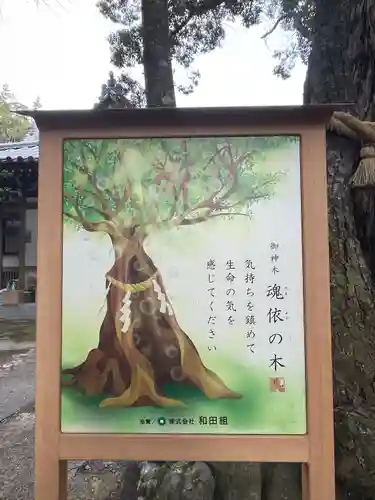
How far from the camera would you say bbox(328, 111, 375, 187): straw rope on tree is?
1.85 m

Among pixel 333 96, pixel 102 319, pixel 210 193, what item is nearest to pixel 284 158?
pixel 210 193

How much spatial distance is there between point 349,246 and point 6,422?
3374 millimetres

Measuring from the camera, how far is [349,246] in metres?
2.34

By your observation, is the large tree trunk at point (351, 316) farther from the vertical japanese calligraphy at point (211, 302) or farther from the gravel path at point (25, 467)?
the gravel path at point (25, 467)

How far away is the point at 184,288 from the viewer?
5.02 feet

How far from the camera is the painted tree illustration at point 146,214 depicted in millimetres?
1514

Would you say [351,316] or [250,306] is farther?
[351,316]

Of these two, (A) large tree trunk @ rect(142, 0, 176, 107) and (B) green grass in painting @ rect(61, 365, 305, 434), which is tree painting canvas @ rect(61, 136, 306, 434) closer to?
(B) green grass in painting @ rect(61, 365, 305, 434)

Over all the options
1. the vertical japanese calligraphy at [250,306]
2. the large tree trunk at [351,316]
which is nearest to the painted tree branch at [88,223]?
the vertical japanese calligraphy at [250,306]

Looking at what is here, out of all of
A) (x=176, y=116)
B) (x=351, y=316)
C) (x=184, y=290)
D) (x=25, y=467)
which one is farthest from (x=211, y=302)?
(x=25, y=467)

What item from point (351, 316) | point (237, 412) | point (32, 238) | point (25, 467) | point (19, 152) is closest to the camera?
point (237, 412)

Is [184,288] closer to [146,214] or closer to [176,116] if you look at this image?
[146,214]

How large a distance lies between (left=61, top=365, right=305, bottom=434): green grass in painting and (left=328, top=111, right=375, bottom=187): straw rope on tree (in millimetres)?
923

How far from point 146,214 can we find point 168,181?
0.46 ft
